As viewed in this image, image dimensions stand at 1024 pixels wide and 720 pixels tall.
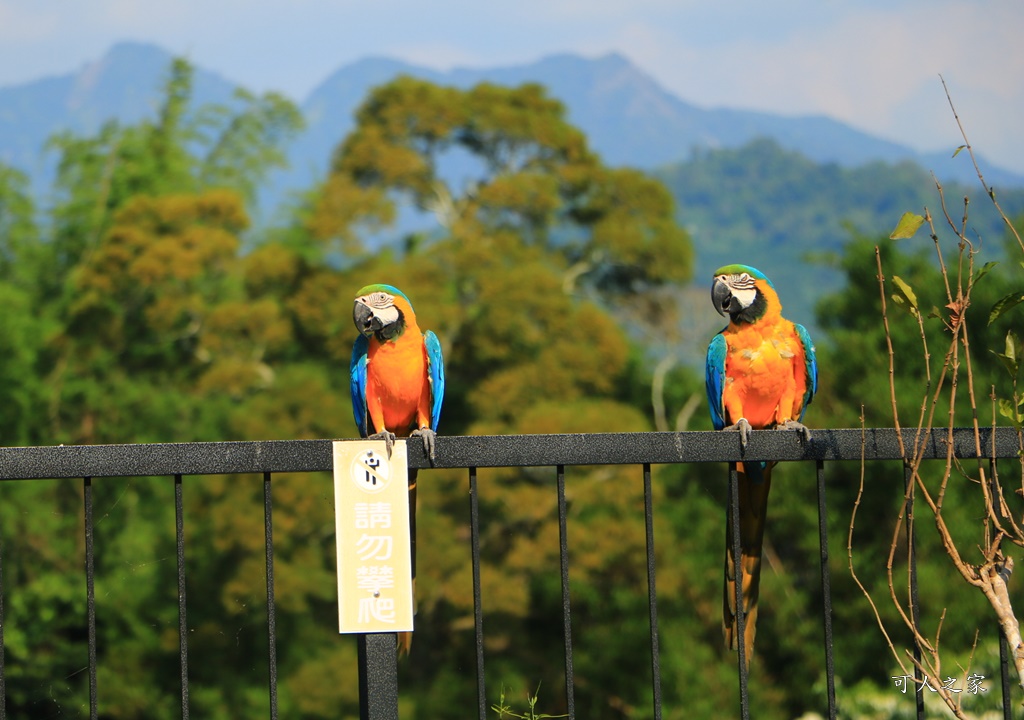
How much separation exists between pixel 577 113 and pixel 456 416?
1630cm

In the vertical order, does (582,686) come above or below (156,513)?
below

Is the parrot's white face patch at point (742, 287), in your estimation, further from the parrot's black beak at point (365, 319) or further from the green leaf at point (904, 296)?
the green leaf at point (904, 296)

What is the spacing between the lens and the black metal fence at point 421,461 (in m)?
1.59

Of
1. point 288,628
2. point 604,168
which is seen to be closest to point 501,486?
point 288,628

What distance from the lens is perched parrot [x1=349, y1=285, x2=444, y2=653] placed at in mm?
3229

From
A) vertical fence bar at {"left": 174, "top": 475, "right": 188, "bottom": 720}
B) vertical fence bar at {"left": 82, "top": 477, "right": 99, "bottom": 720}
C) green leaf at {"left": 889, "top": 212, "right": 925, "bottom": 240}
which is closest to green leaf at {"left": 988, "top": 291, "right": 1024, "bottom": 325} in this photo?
green leaf at {"left": 889, "top": 212, "right": 925, "bottom": 240}

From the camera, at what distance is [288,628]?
37.8 feet

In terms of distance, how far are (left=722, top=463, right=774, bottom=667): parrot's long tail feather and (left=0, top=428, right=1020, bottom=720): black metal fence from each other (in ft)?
0.73

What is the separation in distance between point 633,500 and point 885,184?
12.5m

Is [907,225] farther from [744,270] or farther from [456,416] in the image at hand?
[456,416]

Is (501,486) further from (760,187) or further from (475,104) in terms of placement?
(760,187)

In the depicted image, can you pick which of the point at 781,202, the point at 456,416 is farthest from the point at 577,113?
the point at 456,416

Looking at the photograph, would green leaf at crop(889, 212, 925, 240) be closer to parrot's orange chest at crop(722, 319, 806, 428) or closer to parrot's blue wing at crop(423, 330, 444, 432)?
parrot's orange chest at crop(722, 319, 806, 428)

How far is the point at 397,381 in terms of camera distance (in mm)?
3211
